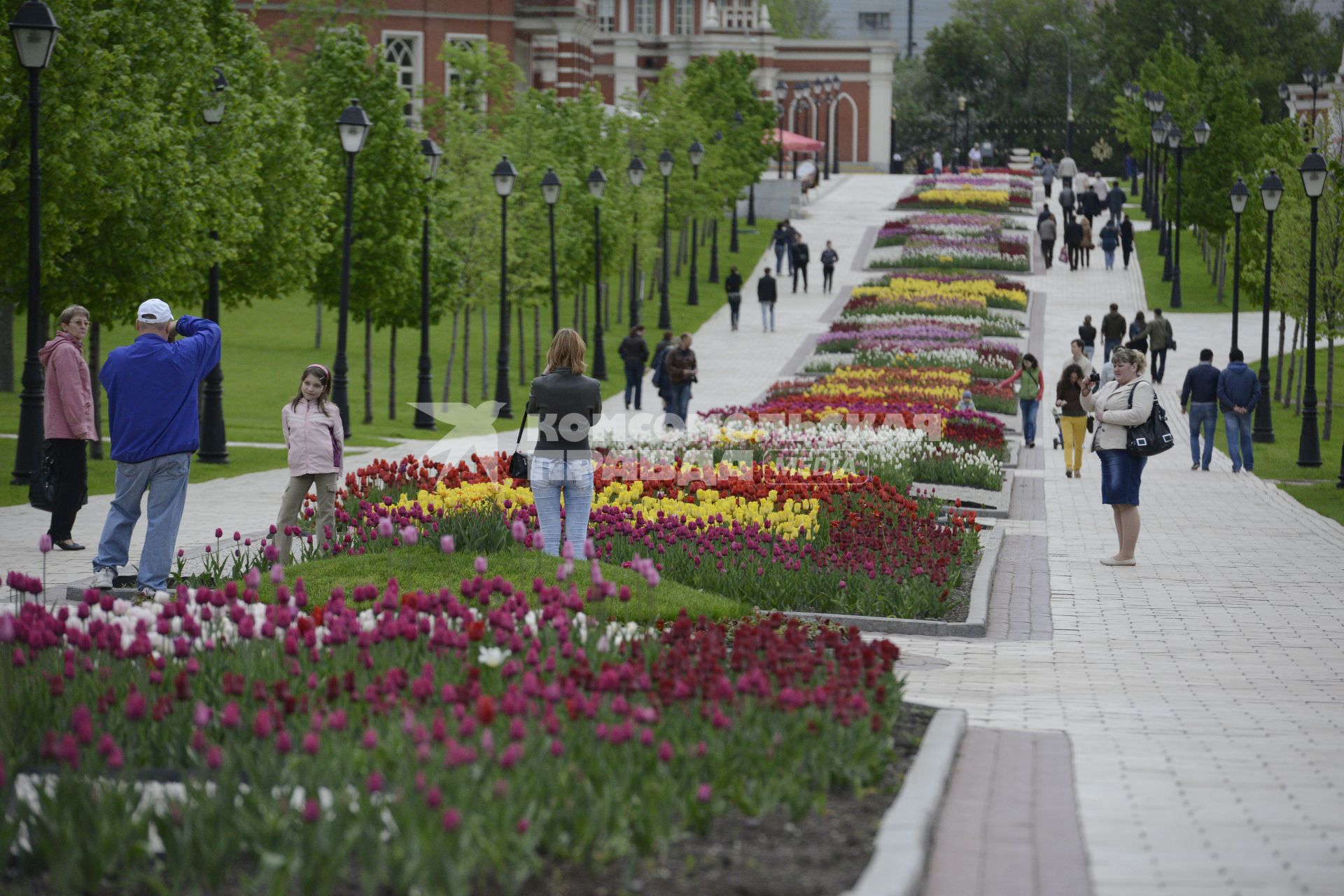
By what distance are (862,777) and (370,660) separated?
6.63ft

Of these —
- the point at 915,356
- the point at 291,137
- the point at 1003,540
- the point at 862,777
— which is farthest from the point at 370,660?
the point at 915,356

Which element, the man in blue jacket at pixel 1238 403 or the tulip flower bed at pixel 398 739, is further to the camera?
the man in blue jacket at pixel 1238 403

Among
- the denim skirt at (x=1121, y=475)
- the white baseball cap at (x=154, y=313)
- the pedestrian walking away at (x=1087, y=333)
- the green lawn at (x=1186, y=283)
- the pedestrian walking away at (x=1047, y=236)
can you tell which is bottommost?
the denim skirt at (x=1121, y=475)

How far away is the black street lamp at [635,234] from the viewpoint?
37.7 meters

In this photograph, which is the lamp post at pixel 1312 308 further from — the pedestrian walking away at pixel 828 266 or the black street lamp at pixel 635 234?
the pedestrian walking away at pixel 828 266

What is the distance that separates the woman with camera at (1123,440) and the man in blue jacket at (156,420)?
702 centimetres

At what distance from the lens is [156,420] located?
10.1m

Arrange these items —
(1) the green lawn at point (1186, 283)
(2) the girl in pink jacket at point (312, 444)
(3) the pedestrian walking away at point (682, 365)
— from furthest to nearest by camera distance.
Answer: (1) the green lawn at point (1186, 283), (3) the pedestrian walking away at point (682, 365), (2) the girl in pink jacket at point (312, 444)

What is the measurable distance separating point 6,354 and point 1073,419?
19.9 meters

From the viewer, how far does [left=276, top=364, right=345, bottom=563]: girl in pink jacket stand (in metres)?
11.5

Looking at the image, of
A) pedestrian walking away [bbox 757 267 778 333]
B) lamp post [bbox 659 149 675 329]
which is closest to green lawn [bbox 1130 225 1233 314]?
pedestrian walking away [bbox 757 267 778 333]

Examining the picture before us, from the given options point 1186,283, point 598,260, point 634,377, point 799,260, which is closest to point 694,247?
point 799,260

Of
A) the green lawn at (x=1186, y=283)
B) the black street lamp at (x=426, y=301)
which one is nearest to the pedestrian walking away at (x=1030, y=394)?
the black street lamp at (x=426, y=301)

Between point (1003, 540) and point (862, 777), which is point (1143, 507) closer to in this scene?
point (1003, 540)
